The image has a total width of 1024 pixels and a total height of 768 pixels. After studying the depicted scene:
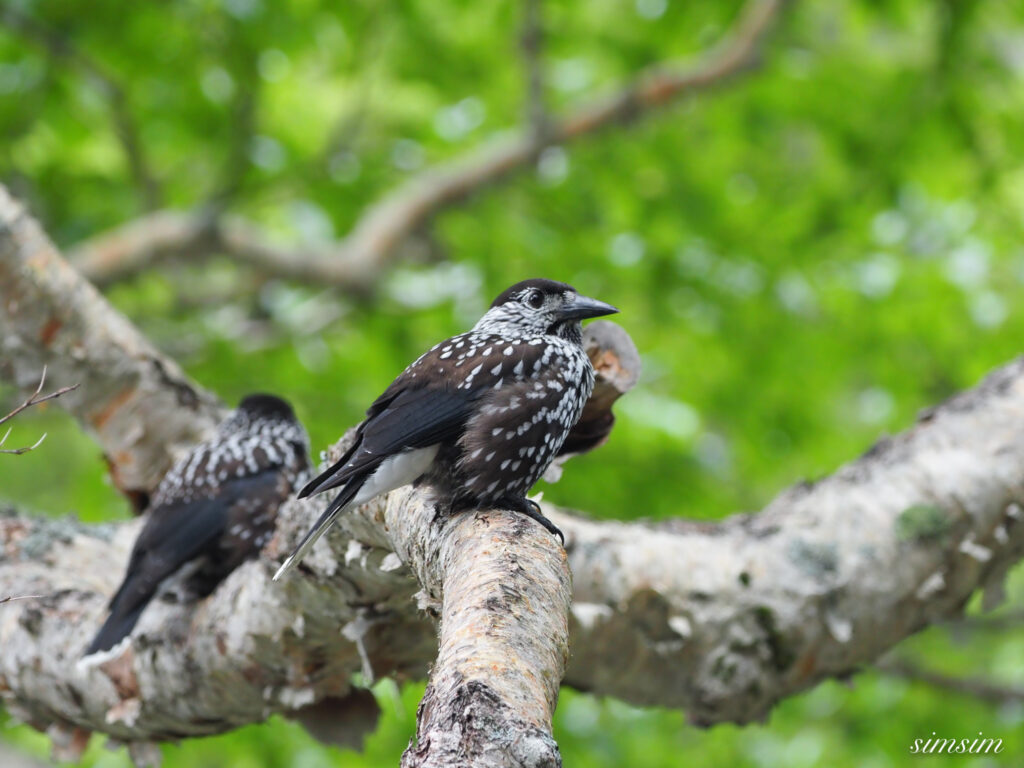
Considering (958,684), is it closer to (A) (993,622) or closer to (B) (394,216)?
(A) (993,622)

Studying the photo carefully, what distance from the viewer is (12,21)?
5.29 metres

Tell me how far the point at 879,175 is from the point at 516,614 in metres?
5.07

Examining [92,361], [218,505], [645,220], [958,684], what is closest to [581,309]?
[218,505]

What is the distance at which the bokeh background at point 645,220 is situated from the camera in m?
5.71

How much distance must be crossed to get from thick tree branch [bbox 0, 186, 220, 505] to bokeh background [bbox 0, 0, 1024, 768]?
1.23 meters

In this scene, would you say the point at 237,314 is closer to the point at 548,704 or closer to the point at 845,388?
the point at 845,388

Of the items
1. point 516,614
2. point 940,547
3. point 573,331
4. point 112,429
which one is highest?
point 112,429

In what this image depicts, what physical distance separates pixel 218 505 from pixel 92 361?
83cm

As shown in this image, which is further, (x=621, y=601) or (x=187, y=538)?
(x=187, y=538)

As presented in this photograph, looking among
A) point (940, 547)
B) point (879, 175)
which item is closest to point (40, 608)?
point (940, 547)

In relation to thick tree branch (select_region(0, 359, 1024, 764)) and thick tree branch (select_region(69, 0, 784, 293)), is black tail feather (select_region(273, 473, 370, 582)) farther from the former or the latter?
thick tree branch (select_region(69, 0, 784, 293))

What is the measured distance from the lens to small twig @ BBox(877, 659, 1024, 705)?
17.9 ft

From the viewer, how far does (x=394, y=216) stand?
6.38 metres

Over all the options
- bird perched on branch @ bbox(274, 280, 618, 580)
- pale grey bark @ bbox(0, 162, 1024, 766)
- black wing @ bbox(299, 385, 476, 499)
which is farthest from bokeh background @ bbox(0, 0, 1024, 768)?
black wing @ bbox(299, 385, 476, 499)
